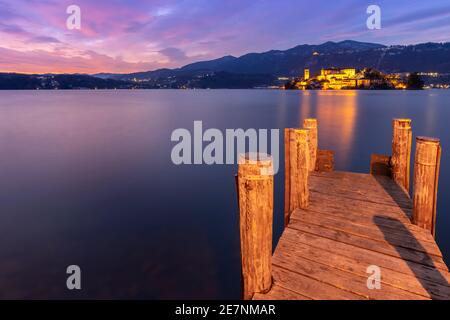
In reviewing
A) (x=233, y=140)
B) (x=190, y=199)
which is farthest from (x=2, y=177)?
(x=233, y=140)

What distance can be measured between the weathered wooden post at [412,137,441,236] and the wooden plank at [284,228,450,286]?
1.44m

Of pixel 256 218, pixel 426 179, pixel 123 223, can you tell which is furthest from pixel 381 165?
pixel 123 223

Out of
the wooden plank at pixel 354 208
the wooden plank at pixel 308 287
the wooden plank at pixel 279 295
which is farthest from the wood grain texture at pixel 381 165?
the wooden plank at pixel 279 295

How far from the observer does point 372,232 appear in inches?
222

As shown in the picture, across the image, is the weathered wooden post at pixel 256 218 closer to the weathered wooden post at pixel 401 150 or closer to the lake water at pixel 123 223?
the lake water at pixel 123 223

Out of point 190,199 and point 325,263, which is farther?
point 190,199

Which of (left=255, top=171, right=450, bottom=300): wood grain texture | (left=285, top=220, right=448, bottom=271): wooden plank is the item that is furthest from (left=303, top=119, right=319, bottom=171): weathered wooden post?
(left=285, top=220, right=448, bottom=271): wooden plank

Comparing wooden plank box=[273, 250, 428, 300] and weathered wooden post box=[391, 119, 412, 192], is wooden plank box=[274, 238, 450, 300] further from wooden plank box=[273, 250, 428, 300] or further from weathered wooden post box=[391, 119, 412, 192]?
weathered wooden post box=[391, 119, 412, 192]

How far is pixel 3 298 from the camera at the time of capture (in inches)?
289

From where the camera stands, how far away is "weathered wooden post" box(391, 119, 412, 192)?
295 inches

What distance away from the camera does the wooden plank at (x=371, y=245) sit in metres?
4.68
